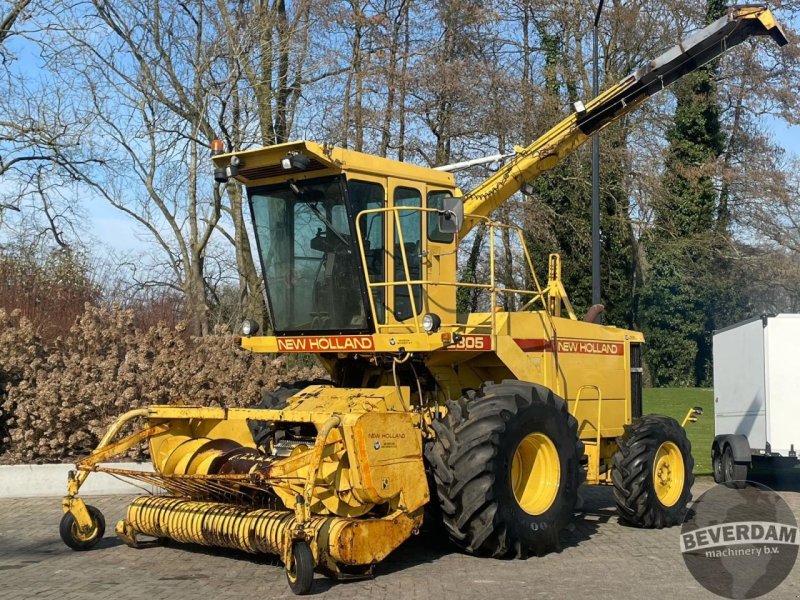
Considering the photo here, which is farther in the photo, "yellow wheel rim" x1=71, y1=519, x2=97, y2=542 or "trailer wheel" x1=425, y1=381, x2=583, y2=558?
"yellow wheel rim" x1=71, y1=519, x2=97, y2=542

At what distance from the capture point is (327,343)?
9617 millimetres

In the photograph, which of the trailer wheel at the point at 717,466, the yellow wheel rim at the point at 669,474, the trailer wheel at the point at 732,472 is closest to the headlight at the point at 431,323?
the yellow wheel rim at the point at 669,474

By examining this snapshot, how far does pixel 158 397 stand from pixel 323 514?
6.66 meters

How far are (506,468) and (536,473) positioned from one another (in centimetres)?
90

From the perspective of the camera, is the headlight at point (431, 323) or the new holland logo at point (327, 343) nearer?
the headlight at point (431, 323)

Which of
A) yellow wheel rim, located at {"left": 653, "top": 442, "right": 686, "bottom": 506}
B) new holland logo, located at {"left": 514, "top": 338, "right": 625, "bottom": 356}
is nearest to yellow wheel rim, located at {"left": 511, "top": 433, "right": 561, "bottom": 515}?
new holland logo, located at {"left": 514, "top": 338, "right": 625, "bottom": 356}

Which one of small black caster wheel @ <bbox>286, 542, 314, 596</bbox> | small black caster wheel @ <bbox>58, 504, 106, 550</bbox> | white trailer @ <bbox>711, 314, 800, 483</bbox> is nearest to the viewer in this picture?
small black caster wheel @ <bbox>286, 542, 314, 596</bbox>

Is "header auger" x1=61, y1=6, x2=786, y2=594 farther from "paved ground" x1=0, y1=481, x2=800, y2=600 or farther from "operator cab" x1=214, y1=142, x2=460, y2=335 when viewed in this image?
"paved ground" x1=0, y1=481, x2=800, y2=600

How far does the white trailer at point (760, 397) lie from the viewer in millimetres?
13844

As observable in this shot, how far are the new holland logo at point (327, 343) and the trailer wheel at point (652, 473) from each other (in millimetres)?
3278

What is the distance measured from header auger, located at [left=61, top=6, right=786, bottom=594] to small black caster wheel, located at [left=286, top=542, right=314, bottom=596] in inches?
0.6

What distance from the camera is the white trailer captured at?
45.4 ft

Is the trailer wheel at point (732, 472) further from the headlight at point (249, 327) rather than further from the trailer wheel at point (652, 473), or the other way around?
the headlight at point (249, 327)

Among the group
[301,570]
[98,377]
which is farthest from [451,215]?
[98,377]
